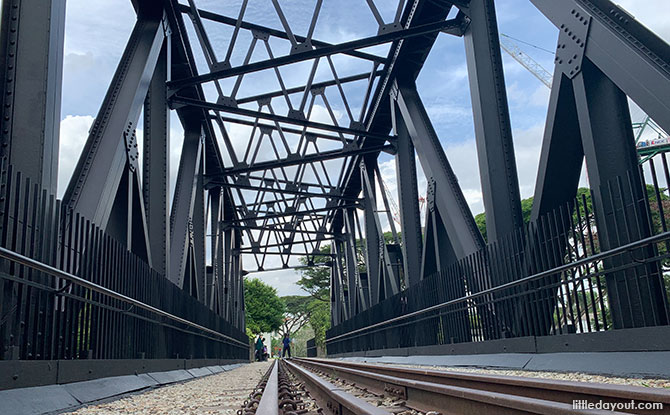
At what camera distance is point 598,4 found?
5.86m

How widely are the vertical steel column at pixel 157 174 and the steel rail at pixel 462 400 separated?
277 inches

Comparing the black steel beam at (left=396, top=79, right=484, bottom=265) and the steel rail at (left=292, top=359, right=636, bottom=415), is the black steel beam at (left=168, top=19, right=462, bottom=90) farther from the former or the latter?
the steel rail at (left=292, top=359, right=636, bottom=415)

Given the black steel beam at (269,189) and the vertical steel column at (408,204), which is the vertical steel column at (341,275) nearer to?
the black steel beam at (269,189)

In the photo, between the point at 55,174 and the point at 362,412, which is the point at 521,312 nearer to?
the point at 362,412

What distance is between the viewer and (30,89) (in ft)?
17.2

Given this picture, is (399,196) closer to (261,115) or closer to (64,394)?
(261,115)

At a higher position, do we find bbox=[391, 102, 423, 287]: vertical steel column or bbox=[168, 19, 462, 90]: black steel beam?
bbox=[168, 19, 462, 90]: black steel beam

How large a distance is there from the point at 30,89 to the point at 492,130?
6725 millimetres

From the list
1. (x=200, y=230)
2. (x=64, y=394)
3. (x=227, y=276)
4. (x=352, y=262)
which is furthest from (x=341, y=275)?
(x=64, y=394)

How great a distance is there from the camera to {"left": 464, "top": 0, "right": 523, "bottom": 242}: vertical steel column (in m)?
8.67

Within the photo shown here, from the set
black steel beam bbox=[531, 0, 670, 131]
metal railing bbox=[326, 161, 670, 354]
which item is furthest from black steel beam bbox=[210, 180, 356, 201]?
black steel beam bbox=[531, 0, 670, 131]

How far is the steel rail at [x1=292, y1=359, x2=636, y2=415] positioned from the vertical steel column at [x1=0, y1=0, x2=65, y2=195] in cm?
360

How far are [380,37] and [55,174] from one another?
7943 millimetres

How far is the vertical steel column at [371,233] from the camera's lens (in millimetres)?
20000
